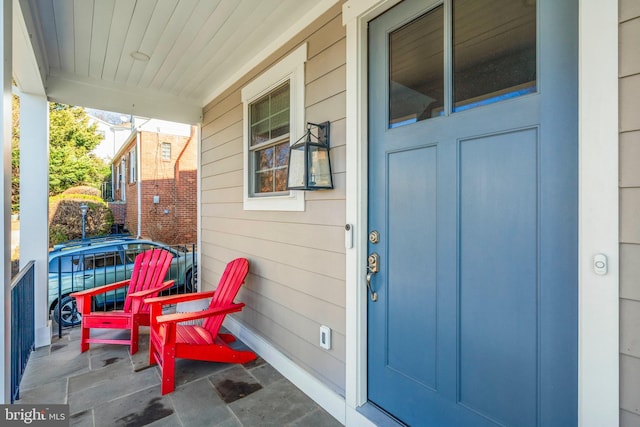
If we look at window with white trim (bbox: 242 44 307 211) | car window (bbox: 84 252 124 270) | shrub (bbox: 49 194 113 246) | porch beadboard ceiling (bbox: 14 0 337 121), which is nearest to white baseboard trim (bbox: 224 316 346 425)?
window with white trim (bbox: 242 44 307 211)

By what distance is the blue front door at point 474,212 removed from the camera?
3.85ft

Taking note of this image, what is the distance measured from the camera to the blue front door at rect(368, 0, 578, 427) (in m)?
1.17

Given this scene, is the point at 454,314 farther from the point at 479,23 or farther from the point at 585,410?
the point at 479,23

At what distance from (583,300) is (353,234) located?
3.54ft

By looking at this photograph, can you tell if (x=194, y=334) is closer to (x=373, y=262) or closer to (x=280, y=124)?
(x=373, y=262)

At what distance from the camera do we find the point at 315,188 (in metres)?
2.00

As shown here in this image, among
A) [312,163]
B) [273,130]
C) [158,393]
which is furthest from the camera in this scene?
[273,130]

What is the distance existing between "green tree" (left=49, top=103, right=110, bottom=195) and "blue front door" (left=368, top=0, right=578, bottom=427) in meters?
15.6

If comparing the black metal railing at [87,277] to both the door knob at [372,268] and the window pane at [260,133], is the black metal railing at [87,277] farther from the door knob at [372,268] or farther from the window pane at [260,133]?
the door knob at [372,268]

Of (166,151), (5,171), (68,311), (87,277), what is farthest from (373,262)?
(166,151)

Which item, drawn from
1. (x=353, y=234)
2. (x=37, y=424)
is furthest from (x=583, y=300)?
(x=37, y=424)

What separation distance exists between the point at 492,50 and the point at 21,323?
11.4 ft

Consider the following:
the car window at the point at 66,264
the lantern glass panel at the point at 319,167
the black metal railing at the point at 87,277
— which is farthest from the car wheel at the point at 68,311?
the lantern glass panel at the point at 319,167

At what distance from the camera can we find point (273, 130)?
2.76m
